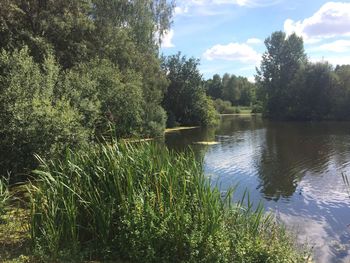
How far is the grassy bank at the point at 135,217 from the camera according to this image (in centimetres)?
507

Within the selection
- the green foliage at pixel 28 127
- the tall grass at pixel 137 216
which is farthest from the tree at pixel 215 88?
the tall grass at pixel 137 216

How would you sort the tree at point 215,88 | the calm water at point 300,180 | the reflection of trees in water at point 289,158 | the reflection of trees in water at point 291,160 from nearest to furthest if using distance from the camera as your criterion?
the calm water at point 300,180
the reflection of trees in water at point 291,160
the reflection of trees in water at point 289,158
the tree at point 215,88

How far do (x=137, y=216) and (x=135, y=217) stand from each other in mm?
43

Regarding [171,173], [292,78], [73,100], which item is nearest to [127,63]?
[73,100]

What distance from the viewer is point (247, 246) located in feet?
17.5

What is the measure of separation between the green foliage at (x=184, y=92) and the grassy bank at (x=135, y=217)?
1653 inches

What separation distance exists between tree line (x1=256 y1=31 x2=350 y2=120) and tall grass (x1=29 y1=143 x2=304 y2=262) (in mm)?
52224

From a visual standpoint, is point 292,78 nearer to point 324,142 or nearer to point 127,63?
point 324,142

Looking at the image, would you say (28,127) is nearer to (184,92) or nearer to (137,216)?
(137,216)

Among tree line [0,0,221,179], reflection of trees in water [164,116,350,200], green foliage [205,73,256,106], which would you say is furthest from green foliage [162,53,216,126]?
green foliage [205,73,256,106]

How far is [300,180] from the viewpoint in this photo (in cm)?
1608

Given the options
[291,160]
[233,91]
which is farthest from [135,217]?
[233,91]

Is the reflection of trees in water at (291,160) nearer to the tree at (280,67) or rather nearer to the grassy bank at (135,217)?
the grassy bank at (135,217)

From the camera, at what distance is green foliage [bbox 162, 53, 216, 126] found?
4825 centimetres
